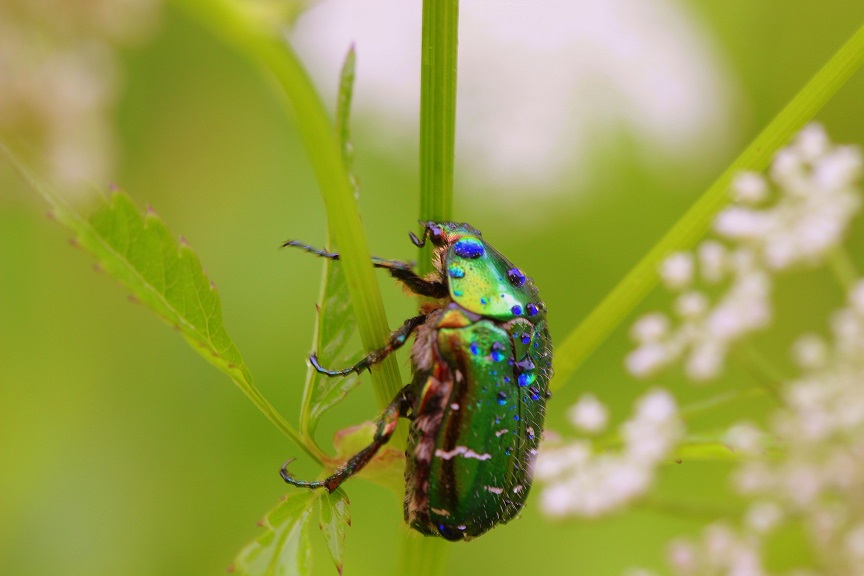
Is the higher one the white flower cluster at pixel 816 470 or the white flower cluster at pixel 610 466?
the white flower cluster at pixel 610 466

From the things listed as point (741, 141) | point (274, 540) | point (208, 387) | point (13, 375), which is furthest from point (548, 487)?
point (741, 141)

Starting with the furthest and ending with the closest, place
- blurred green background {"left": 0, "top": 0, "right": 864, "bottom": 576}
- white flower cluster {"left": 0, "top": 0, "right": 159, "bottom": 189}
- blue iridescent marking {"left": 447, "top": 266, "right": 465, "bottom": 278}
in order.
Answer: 1. blurred green background {"left": 0, "top": 0, "right": 864, "bottom": 576}
2. white flower cluster {"left": 0, "top": 0, "right": 159, "bottom": 189}
3. blue iridescent marking {"left": 447, "top": 266, "right": 465, "bottom": 278}

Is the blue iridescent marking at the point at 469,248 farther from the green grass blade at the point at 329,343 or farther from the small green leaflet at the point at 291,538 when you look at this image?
the small green leaflet at the point at 291,538

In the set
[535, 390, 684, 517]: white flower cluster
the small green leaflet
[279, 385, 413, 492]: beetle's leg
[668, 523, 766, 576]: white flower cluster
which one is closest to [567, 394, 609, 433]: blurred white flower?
[535, 390, 684, 517]: white flower cluster

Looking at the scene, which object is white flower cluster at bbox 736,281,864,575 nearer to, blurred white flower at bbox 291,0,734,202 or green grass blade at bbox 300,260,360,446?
green grass blade at bbox 300,260,360,446

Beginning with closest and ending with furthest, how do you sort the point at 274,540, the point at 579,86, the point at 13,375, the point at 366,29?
the point at 274,540 < the point at 13,375 < the point at 366,29 < the point at 579,86

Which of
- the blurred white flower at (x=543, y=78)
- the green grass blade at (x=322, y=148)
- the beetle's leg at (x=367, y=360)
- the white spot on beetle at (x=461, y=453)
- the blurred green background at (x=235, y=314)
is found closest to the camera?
the green grass blade at (x=322, y=148)

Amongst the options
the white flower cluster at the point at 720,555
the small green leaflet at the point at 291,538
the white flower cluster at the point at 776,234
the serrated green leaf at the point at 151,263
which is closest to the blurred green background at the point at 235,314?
the white flower cluster at the point at 720,555

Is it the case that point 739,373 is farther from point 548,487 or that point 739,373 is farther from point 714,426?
point 548,487
